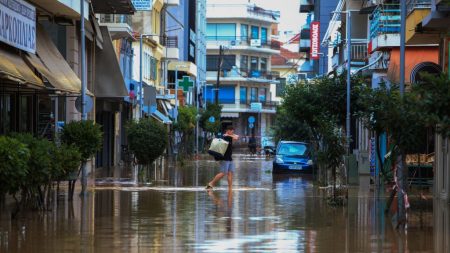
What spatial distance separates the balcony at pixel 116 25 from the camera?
44531mm

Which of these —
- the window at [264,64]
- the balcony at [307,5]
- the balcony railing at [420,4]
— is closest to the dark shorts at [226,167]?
the balcony railing at [420,4]

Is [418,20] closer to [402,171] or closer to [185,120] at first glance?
[402,171]

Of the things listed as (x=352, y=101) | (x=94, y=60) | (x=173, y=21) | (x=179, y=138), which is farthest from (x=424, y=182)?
(x=173, y=21)

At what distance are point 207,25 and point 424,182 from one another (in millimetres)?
90185

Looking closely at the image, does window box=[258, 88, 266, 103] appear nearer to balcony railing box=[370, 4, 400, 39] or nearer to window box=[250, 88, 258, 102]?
window box=[250, 88, 258, 102]

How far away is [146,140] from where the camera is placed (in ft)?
114

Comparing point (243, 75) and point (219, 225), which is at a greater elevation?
point (243, 75)

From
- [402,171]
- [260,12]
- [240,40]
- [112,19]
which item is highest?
[260,12]

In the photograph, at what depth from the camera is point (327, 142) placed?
24219mm

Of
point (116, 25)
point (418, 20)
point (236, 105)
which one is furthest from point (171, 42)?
point (418, 20)

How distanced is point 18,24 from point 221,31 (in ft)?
321

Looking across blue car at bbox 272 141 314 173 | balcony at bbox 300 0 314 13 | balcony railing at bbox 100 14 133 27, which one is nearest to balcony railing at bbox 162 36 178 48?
balcony railing at bbox 100 14 133 27

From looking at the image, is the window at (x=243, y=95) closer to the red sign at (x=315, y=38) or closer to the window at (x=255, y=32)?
the window at (x=255, y=32)

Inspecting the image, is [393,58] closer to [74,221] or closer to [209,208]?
[209,208]
